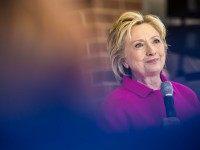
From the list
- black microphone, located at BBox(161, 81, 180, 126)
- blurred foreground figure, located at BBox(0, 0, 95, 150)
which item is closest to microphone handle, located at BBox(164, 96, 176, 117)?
black microphone, located at BBox(161, 81, 180, 126)

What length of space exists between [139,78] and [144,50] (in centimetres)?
9

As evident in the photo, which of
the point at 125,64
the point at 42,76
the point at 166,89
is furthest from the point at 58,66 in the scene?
the point at 166,89

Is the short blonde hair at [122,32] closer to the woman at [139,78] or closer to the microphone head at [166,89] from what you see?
the woman at [139,78]

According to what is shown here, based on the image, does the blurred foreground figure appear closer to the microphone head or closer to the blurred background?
the blurred background

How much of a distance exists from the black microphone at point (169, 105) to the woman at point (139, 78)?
2 centimetres

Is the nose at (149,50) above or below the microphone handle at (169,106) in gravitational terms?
above

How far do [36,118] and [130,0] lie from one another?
0.45m

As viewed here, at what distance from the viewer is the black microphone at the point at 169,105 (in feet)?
5.32

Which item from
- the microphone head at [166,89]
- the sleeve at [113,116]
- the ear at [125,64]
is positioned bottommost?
the sleeve at [113,116]

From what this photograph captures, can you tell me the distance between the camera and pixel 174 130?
169cm

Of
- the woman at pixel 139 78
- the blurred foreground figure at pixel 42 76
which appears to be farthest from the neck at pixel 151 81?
the blurred foreground figure at pixel 42 76

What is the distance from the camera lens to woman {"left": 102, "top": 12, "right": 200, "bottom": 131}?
5.36 ft

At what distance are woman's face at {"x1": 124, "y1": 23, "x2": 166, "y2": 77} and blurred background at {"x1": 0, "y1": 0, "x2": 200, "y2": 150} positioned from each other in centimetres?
5

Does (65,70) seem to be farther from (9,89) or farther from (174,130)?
(174,130)
